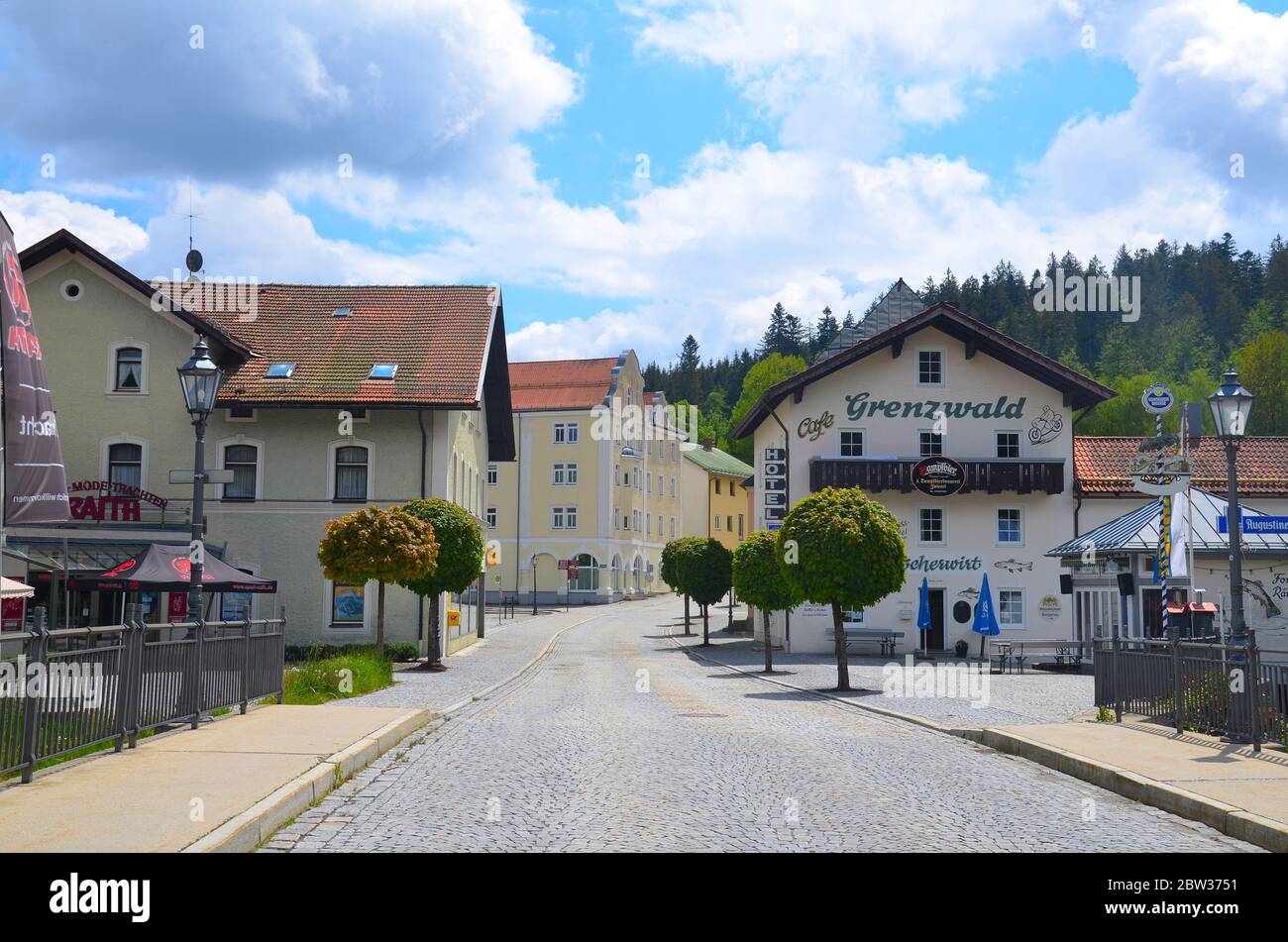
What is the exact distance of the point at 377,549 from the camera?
26375 millimetres

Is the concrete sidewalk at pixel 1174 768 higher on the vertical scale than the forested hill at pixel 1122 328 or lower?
lower

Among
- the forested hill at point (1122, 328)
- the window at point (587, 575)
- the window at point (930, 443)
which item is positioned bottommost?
the window at point (587, 575)

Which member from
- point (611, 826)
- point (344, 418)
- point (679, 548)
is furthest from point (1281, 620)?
point (611, 826)

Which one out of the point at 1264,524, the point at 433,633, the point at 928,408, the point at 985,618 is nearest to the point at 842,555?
the point at 1264,524

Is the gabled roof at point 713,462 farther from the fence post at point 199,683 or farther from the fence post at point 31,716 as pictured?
the fence post at point 31,716

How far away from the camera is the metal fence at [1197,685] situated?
12617 millimetres

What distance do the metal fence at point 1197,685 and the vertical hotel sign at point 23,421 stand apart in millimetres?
12348

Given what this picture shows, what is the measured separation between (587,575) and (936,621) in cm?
3624

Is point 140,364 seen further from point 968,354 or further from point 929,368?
point 968,354

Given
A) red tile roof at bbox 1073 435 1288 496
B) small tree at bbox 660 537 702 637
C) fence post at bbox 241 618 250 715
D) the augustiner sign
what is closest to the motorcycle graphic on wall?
the augustiner sign

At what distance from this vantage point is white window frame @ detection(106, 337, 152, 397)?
32.5 metres

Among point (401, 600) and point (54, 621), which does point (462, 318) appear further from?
point (54, 621)

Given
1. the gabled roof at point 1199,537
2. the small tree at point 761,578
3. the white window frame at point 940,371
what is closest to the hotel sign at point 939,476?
the white window frame at point 940,371

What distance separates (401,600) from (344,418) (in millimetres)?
5028
